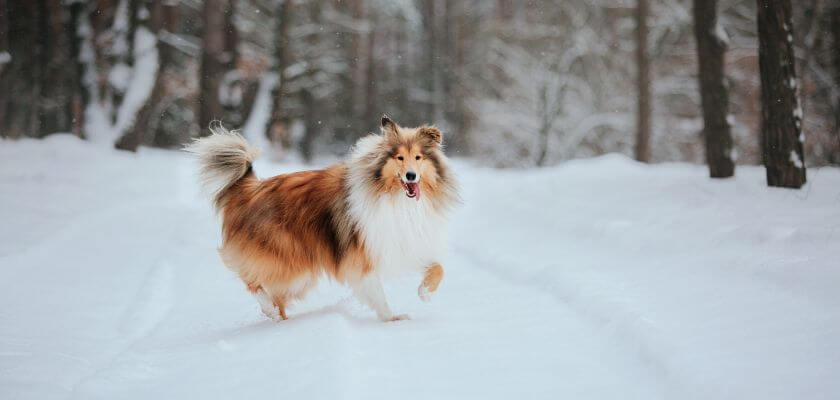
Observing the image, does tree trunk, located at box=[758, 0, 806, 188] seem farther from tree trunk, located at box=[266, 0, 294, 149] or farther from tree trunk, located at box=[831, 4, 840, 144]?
tree trunk, located at box=[266, 0, 294, 149]

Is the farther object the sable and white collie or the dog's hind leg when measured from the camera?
the dog's hind leg

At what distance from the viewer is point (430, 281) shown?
16.9 feet

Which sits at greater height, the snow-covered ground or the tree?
the tree

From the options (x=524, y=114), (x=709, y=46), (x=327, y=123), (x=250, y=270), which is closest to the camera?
(x=250, y=270)

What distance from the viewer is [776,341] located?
365 centimetres

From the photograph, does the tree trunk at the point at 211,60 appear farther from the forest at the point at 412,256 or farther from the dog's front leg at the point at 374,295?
the dog's front leg at the point at 374,295

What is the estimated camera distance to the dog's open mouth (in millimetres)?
4902

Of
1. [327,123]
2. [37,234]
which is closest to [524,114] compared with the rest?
[327,123]

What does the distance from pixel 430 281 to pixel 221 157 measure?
202cm

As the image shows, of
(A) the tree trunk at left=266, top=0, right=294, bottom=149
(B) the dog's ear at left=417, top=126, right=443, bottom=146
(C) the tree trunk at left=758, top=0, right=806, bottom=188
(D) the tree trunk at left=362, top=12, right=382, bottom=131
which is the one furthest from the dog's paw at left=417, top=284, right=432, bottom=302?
Answer: (D) the tree trunk at left=362, top=12, right=382, bottom=131

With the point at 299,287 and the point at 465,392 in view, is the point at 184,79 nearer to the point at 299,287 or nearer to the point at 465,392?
the point at 299,287

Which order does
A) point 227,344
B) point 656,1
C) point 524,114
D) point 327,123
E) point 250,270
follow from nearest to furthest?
point 227,344 → point 250,270 → point 656,1 → point 524,114 → point 327,123

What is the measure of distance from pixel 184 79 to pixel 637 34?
14.4 metres

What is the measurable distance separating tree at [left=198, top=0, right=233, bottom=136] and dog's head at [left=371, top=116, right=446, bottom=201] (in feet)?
39.3
